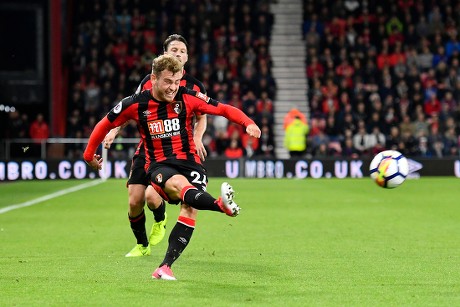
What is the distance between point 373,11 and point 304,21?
7.72 feet

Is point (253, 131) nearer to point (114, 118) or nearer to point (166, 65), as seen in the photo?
point (166, 65)

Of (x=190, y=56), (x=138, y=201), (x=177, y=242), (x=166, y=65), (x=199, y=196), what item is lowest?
(x=177, y=242)

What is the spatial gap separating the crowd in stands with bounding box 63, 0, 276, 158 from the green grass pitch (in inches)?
357

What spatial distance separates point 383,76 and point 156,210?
19010 millimetres

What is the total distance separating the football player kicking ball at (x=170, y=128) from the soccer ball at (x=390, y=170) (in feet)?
6.26

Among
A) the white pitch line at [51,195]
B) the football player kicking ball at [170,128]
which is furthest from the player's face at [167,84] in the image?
the white pitch line at [51,195]

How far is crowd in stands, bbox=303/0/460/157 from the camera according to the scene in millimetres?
25359

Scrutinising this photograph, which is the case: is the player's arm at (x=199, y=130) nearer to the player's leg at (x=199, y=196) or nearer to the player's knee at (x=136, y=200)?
the player's knee at (x=136, y=200)

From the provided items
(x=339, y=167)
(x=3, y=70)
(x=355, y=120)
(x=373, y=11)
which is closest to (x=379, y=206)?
(x=339, y=167)

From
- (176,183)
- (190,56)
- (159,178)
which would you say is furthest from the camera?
(190,56)

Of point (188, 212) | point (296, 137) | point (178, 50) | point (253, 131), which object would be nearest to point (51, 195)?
point (296, 137)

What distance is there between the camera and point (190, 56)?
27.9 m

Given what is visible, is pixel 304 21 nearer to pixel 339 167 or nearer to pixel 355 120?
pixel 355 120

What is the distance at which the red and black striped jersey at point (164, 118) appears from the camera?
7754 mm
